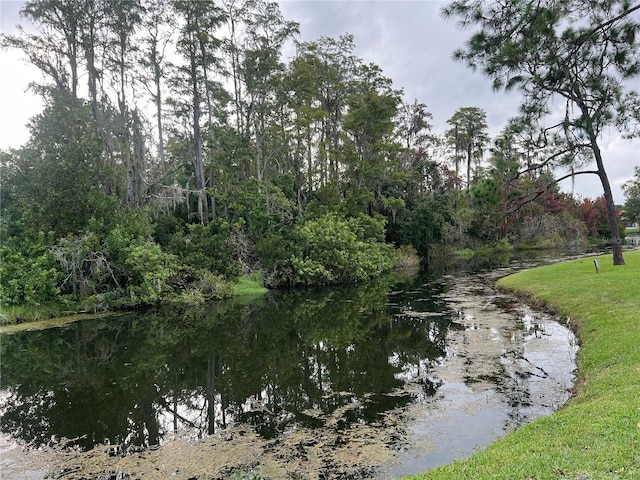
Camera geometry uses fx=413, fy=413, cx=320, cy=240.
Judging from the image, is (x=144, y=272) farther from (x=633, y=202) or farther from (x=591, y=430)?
(x=633, y=202)

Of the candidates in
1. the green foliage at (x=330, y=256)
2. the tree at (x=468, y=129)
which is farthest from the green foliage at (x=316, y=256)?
the tree at (x=468, y=129)

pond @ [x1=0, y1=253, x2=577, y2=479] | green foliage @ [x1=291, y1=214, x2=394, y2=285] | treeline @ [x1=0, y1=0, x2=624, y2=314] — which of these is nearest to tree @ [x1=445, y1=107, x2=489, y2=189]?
treeline @ [x1=0, y1=0, x2=624, y2=314]

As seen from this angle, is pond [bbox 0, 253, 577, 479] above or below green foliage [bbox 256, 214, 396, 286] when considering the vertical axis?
below

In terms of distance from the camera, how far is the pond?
6023mm

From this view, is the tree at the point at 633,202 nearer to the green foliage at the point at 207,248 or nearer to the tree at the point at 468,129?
the tree at the point at 468,129

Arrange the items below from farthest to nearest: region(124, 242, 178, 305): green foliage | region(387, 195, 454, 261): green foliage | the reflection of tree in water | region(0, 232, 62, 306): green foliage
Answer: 1. region(387, 195, 454, 261): green foliage
2. region(124, 242, 178, 305): green foliage
3. region(0, 232, 62, 306): green foliage
4. the reflection of tree in water

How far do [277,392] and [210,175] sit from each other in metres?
23.5

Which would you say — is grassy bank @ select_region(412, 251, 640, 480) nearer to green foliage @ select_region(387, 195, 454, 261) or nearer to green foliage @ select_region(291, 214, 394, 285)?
green foliage @ select_region(291, 214, 394, 285)

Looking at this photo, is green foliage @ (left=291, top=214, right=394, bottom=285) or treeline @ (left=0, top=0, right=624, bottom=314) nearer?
treeline @ (left=0, top=0, right=624, bottom=314)

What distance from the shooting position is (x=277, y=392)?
8609 millimetres

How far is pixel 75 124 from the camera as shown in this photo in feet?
61.8

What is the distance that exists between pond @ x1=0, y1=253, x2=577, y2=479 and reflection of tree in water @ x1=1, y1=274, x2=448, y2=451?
0.05m

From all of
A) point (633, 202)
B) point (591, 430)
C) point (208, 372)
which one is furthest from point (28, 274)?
point (633, 202)

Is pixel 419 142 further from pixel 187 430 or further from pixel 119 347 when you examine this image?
pixel 187 430
